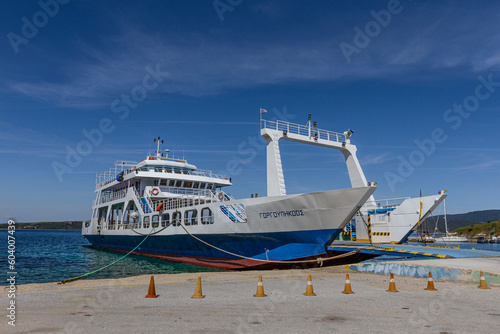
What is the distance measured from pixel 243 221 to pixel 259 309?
1047 cm

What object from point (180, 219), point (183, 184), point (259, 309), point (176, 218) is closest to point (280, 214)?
point (180, 219)

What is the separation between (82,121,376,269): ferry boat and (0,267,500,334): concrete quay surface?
14.7 ft

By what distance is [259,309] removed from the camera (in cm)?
820

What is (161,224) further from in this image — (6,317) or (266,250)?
(6,317)

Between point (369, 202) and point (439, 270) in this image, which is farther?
point (369, 202)

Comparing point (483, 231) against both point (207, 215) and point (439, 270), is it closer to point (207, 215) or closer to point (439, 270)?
point (439, 270)

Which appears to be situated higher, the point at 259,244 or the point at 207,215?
the point at 207,215

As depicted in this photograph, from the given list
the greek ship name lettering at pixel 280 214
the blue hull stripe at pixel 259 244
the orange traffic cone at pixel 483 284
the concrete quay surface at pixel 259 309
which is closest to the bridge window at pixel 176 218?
the blue hull stripe at pixel 259 244

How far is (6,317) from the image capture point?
7523 mm

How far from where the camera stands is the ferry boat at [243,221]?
53.3ft

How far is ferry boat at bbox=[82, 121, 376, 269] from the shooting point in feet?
53.3

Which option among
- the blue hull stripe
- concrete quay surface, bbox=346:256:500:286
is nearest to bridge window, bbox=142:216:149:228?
the blue hull stripe

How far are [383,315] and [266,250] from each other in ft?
34.4

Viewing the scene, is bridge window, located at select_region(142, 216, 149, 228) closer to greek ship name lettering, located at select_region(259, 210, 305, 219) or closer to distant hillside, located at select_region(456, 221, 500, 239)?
greek ship name lettering, located at select_region(259, 210, 305, 219)
